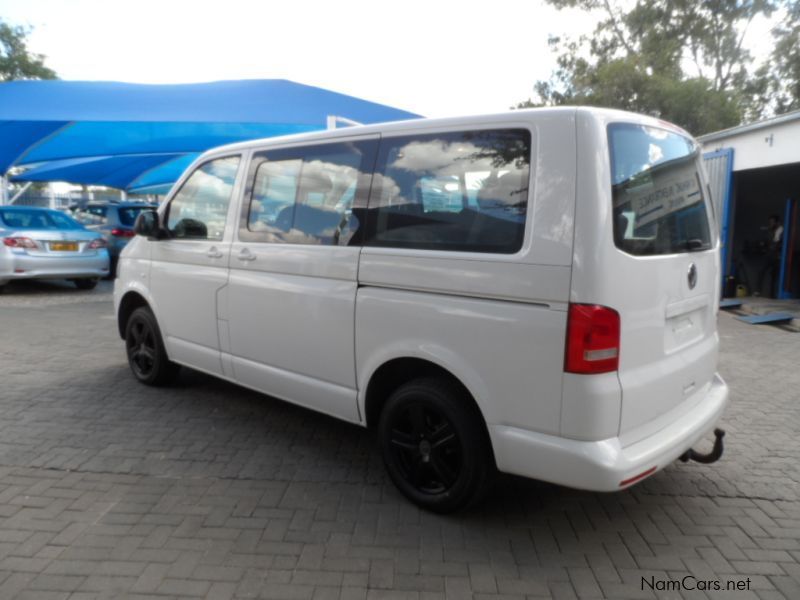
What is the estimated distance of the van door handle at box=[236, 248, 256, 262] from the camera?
3.95m

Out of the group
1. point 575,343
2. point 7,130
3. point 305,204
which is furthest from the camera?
point 7,130

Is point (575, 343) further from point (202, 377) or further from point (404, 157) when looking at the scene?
point (202, 377)

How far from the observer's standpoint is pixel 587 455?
247 cm

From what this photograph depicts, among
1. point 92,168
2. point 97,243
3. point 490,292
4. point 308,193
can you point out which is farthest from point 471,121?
point 92,168

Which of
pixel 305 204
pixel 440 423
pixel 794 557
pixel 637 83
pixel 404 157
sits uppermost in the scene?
pixel 637 83

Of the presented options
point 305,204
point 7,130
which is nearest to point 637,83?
point 7,130

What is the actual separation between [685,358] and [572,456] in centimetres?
91

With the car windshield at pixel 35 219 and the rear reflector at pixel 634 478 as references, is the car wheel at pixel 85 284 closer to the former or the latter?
the car windshield at pixel 35 219

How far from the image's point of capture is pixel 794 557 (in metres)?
2.80

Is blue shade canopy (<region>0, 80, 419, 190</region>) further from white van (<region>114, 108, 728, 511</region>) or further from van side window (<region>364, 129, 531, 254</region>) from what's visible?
van side window (<region>364, 129, 531, 254</region>)

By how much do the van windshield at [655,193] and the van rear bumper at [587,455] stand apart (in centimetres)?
85

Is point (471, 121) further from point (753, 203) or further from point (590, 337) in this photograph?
point (753, 203)

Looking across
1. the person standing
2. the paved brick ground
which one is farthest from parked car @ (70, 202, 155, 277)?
the person standing

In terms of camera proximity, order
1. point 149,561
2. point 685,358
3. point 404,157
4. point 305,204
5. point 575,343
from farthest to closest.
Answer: point 305,204, point 404,157, point 685,358, point 149,561, point 575,343
